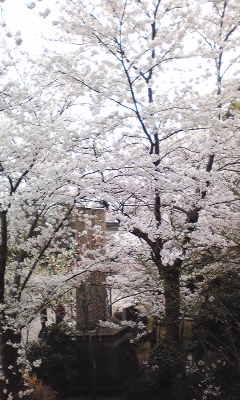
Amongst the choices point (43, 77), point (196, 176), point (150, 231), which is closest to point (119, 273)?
point (150, 231)

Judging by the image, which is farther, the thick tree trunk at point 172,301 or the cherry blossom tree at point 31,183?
the thick tree trunk at point 172,301

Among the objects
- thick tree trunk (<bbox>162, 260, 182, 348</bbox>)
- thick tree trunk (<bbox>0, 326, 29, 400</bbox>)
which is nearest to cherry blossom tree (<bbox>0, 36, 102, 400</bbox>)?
thick tree trunk (<bbox>0, 326, 29, 400</bbox>)

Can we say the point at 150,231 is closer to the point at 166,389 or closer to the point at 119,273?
the point at 119,273

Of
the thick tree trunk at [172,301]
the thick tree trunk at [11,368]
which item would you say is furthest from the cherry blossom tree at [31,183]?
the thick tree trunk at [172,301]

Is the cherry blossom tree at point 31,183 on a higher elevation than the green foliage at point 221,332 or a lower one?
higher

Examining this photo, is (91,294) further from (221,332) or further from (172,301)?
(221,332)

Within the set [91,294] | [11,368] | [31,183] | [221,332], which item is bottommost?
[11,368]

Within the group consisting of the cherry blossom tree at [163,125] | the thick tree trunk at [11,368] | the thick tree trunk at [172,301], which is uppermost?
the cherry blossom tree at [163,125]

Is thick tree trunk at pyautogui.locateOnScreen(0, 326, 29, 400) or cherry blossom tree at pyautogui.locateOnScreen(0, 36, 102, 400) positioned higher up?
cherry blossom tree at pyautogui.locateOnScreen(0, 36, 102, 400)

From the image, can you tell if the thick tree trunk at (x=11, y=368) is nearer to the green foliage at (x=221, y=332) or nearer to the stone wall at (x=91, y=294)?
the stone wall at (x=91, y=294)

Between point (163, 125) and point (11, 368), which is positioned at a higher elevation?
point (163, 125)

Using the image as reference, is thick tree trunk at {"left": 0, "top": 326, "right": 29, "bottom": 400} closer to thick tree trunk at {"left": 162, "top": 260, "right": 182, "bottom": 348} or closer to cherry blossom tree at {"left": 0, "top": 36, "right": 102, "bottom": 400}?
cherry blossom tree at {"left": 0, "top": 36, "right": 102, "bottom": 400}

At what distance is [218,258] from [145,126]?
2.51 m

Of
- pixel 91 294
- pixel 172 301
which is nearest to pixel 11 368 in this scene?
pixel 172 301
